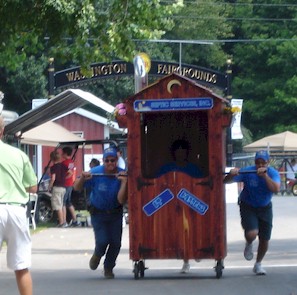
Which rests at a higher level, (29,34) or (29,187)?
(29,34)

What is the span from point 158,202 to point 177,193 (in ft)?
0.88

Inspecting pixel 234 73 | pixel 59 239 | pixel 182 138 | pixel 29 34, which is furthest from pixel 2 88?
pixel 182 138

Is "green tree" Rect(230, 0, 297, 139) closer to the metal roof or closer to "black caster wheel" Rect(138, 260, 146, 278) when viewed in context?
the metal roof

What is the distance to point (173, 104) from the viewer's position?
13.1 meters

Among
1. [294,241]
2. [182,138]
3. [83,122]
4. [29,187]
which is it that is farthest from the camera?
[83,122]

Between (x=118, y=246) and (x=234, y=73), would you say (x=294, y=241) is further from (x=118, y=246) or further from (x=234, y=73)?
(x=234, y=73)

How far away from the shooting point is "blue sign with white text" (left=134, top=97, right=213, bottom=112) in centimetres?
1303

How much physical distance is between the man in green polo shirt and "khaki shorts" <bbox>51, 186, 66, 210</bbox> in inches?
586

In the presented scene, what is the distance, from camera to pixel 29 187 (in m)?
9.64

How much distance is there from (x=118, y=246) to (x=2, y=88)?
119 feet

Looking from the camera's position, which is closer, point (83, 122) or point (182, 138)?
point (182, 138)

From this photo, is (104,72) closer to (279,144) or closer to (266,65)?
(279,144)

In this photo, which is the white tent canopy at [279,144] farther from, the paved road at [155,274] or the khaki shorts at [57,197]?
the paved road at [155,274]

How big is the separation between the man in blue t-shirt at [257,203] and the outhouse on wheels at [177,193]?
0.68 m
